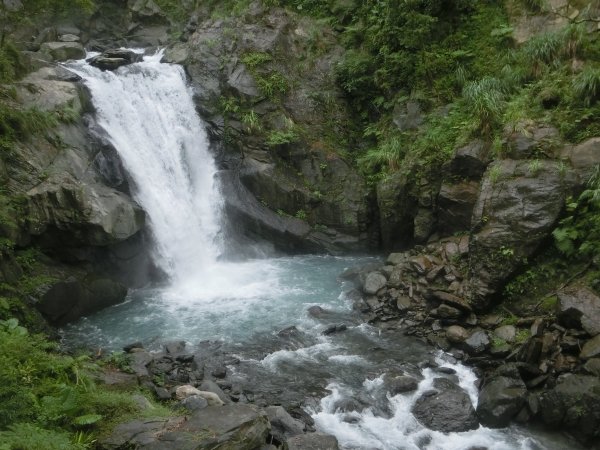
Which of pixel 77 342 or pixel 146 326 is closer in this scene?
pixel 77 342

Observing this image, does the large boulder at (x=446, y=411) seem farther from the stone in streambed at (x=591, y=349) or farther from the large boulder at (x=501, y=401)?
the stone in streambed at (x=591, y=349)

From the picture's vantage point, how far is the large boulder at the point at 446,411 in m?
8.56

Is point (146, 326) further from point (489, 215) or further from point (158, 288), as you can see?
point (489, 215)

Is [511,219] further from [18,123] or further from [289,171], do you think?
[18,123]

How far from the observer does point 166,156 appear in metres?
16.9

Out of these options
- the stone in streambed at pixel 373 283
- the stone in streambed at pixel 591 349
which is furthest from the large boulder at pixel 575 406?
the stone in streambed at pixel 373 283

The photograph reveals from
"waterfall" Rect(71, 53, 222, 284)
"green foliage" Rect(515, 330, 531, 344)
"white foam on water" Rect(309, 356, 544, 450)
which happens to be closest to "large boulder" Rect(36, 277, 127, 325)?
"waterfall" Rect(71, 53, 222, 284)

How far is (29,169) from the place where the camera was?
40.2ft

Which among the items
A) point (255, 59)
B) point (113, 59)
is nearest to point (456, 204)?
point (255, 59)

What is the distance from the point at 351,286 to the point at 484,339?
185 inches

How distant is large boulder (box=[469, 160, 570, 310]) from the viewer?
35.7 feet

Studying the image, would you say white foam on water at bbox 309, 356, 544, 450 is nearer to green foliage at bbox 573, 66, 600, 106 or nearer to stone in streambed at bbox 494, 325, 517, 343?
stone in streambed at bbox 494, 325, 517, 343

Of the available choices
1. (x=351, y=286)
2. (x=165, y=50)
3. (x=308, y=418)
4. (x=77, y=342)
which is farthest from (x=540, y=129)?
(x=165, y=50)

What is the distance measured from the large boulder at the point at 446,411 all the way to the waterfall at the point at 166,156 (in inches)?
352
